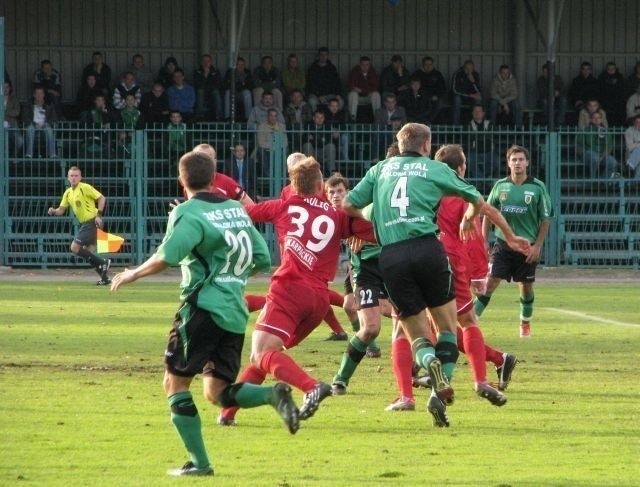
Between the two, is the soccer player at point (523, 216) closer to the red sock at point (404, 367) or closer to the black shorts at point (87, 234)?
the red sock at point (404, 367)

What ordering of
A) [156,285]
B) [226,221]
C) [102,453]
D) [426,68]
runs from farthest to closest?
[426,68] → [156,285] → [102,453] → [226,221]

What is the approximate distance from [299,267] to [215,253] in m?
1.88

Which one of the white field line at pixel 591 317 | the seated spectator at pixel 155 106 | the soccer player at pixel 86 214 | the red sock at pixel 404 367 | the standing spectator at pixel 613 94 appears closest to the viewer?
the red sock at pixel 404 367

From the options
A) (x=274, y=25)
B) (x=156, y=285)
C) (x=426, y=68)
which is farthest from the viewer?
(x=274, y=25)

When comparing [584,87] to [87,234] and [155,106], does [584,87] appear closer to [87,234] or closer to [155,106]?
[155,106]

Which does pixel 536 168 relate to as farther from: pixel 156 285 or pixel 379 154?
pixel 156 285

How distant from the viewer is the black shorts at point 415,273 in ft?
33.2

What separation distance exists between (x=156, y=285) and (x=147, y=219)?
4287 millimetres

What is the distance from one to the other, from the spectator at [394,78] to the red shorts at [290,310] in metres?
22.4

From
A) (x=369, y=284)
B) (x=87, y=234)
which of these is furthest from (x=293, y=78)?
(x=369, y=284)

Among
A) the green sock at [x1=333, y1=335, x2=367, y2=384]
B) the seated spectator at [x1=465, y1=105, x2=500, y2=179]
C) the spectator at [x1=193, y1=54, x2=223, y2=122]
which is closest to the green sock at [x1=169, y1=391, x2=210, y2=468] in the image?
the green sock at [x1=333, y1=335, x2=367, y2=384]

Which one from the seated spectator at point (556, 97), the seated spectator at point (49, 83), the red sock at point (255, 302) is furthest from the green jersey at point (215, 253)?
the seated spectator at point (556, 97)

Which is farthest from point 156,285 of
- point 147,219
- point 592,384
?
point 592,384

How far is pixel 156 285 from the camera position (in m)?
25.5
